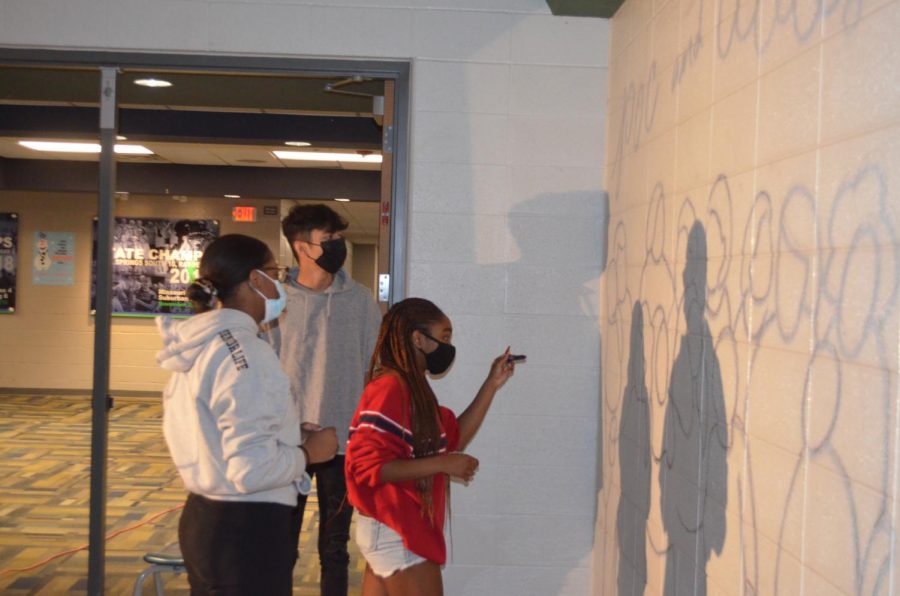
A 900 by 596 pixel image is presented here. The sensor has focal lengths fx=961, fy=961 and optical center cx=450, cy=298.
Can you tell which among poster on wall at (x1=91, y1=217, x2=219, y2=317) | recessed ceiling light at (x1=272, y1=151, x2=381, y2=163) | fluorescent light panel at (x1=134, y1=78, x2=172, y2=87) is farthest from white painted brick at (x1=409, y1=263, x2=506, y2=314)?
poster on wall at (x1=91, y1=217, x2=219, y2=317)

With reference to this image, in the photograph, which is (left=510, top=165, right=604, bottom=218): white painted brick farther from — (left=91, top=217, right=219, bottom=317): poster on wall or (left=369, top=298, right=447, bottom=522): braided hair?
(left=91, top=217, right=219, bottom=317): poster on wall

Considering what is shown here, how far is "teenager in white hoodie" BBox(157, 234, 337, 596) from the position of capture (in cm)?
203

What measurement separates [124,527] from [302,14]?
10.9 ft

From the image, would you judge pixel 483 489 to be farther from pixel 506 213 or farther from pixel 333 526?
pixel 506 213

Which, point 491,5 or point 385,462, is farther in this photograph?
point 491,5

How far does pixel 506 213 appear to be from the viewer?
11.4ft

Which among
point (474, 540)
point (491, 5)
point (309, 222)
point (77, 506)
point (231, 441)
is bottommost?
point (77, 506)

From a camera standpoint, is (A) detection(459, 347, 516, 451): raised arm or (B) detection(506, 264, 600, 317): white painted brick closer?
(A) detection(459, 347, 516, 451): raised arm

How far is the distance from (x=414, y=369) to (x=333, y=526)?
998mm

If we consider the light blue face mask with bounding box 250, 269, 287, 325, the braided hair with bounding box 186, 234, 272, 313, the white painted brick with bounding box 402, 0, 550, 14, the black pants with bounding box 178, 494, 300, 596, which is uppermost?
the white painted brick with bounding box 402, 0, 550, 14

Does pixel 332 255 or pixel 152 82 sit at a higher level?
pixel 152 82

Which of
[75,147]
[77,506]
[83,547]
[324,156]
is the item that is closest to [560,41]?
[83,547]

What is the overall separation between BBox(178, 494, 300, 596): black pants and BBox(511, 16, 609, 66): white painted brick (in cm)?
203

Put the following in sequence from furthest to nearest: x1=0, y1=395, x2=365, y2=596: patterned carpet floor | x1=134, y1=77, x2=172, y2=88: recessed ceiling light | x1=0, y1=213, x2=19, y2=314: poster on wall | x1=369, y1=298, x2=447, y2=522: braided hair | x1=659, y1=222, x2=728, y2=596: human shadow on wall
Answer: x1=0, y1=213, x2=19, y2=314: poster on wall < x1=134, y1=77, x2=172, y2=88: recessed ceiling light < x1=0, y1=395, x2=365, y2=596: patterned carpet floor < x1=369, y1=298, x2=447, y2=522: braided hair < x1=659, y1=222, x2=728, y2=596: human shadow on wall
